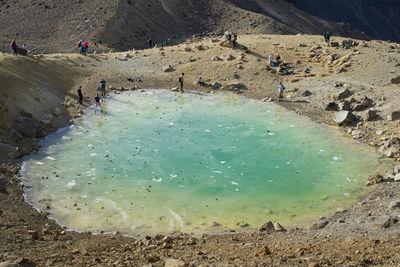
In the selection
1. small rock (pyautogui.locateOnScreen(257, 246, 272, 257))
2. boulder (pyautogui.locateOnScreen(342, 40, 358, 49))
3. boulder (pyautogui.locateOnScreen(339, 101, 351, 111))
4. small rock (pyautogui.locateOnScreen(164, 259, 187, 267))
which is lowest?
small rock (pyautogui.locateOnScreen(257, 246, 272, 257))

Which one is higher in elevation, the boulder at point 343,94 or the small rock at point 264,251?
the boulder at point 343,94

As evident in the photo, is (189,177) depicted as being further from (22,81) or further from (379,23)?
(379,23)

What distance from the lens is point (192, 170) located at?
25.7 m

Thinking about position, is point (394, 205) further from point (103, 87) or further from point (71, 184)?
point (103, 87)

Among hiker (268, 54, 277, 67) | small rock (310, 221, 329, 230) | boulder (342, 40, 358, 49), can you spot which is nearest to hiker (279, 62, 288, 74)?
hiker (268, 54, 277, 67)

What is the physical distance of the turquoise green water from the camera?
2100 cm

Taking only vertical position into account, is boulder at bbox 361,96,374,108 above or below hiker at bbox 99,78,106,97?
above

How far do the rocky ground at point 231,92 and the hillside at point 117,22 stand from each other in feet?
58.8

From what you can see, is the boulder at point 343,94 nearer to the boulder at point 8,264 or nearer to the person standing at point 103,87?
the person standing at point 103,87

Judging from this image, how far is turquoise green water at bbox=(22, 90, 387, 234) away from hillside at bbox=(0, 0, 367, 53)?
3055cm

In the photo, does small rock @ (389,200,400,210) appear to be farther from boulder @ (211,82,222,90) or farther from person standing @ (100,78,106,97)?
person standing @ (100,78,106,97)

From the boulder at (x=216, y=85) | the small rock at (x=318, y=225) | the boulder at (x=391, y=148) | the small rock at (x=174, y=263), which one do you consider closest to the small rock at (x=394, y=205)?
the small rock at (x=318, y=225)

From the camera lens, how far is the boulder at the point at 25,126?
29.3 meters

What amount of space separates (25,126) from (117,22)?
40.5 metres
